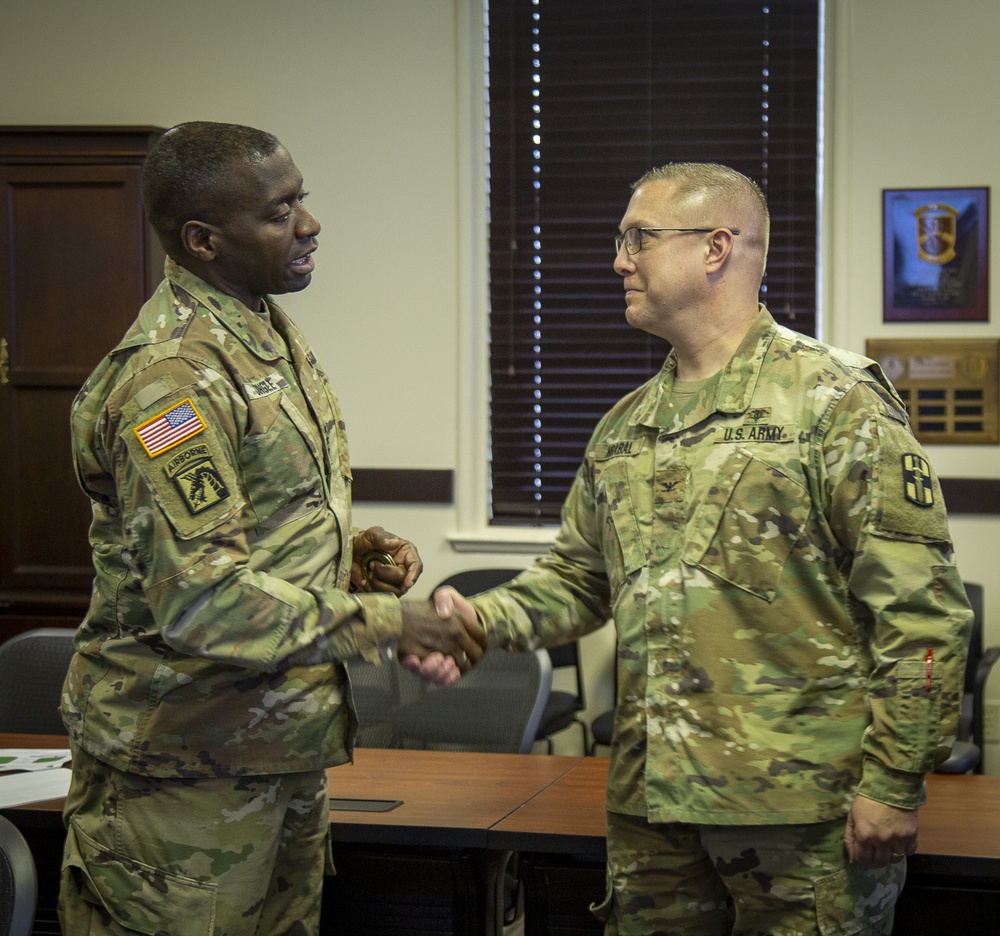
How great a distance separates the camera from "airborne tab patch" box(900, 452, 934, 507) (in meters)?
1.81

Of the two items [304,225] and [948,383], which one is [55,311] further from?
[948,383]

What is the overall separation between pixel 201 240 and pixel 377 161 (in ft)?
9.86

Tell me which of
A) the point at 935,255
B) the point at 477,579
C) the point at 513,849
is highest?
the point at 935,255

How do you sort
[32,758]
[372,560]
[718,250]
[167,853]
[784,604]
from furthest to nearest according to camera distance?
[32,758], [372,560], [718,250], [784,604], [167,853]

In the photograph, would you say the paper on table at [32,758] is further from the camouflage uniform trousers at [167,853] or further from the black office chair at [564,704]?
the black office chair at [564,704]

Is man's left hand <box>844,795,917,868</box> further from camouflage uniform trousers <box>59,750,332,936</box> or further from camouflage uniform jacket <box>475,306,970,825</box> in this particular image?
camouflage uniform trousers <box>59,750,332,936</box>

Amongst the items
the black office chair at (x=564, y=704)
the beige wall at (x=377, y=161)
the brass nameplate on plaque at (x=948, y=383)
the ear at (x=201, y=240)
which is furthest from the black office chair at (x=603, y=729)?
the ear at (x=201, y=240)

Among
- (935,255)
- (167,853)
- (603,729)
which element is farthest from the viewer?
(935,255)

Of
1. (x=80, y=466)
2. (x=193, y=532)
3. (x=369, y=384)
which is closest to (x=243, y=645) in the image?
(x=193, y=532)

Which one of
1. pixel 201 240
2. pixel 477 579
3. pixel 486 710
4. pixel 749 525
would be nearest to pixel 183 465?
pixel 201 240

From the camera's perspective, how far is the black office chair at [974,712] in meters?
3.56

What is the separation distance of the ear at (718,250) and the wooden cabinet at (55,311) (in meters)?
2.82

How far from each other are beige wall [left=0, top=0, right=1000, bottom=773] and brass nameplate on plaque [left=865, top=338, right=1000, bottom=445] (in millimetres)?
→ 100

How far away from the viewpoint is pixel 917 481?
5.98 feet
